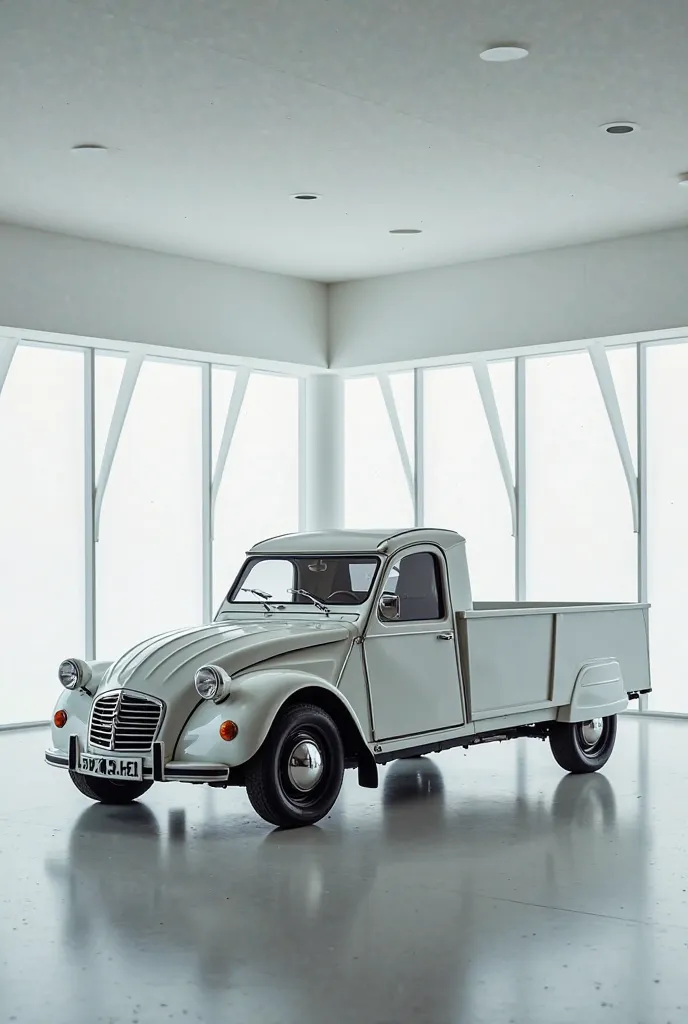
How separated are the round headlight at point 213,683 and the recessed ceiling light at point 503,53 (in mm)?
3404

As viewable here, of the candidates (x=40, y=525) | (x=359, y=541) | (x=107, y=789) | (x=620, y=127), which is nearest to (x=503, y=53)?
(x=620, y=127)

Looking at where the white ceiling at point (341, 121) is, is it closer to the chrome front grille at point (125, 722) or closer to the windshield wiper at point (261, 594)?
the windshield wiper at point (261, 594)

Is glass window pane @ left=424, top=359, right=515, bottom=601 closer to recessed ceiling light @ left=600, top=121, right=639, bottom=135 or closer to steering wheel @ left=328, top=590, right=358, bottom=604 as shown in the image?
recessed ceiling light @ left=600, top=121, right=639, bottom=135

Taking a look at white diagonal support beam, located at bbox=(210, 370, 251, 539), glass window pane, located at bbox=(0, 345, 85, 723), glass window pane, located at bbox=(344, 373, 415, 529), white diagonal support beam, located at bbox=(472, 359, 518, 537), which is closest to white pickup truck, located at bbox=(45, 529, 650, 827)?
glass window pane, located at bbox=(0, 345, 85, 723)

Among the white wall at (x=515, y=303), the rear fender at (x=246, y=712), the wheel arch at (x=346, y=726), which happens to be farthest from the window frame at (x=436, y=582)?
the white wall at (x=515, y=303)

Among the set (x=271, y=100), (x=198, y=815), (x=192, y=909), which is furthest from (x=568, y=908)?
(x=271, y=100)

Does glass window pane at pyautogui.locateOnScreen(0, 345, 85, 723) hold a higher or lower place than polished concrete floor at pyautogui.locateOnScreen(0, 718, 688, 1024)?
higher

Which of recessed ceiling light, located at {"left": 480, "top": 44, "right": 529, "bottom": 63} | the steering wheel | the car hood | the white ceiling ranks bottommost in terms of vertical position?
the car hood

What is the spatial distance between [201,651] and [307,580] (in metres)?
1.12

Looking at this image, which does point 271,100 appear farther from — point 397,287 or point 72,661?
point 397,287

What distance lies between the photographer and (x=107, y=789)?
7262mm

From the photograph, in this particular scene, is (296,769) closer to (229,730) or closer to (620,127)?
(229,730)

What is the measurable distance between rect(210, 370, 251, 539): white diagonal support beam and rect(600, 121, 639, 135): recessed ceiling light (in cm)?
552

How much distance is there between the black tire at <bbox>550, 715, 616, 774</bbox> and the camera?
8219 millimetres
